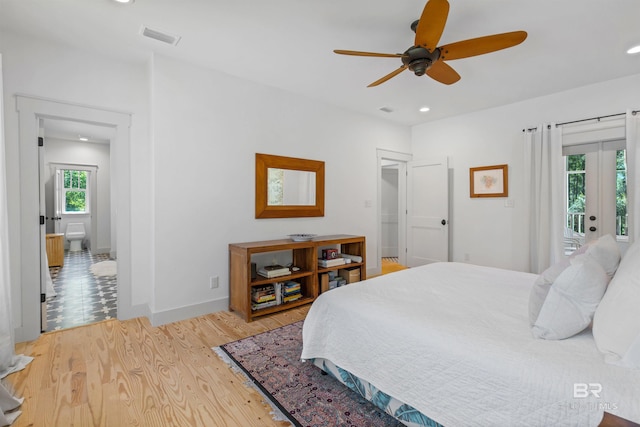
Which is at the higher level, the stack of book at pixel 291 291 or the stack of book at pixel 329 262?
the stack of book at pixel 329 262

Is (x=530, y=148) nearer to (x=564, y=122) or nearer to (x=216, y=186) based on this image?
(x=564, y=122)

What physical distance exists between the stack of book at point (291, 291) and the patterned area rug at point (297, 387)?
2.67ft

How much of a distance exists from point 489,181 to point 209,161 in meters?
3.84

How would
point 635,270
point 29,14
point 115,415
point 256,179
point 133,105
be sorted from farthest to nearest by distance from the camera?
point 256,179 → point 133,105 → point 29,14 → point 115,415 → point 635,270

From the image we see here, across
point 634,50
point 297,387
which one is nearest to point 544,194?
point 634,50

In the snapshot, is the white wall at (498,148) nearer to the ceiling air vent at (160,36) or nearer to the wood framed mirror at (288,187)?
the wood framed mirror at (288,187)

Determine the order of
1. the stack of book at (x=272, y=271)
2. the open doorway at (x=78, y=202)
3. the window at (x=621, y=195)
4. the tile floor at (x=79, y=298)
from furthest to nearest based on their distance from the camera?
1. the open doorway at (x=78, y=202)
2. the window at (x=621, y=195)
3. the stack of book at (x=272, y=271)
4. the tile floor at (x=79, y=298)

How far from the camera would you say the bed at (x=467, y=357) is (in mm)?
1033

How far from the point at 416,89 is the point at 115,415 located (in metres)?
4.01

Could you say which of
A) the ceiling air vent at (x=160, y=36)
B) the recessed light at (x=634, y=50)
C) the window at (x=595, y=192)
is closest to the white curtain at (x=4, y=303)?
the ceiling air vent at (x=160, y=36)

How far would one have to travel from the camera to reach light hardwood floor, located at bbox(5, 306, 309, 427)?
168 cm

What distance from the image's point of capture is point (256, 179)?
11.7 ft

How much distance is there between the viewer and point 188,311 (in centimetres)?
310

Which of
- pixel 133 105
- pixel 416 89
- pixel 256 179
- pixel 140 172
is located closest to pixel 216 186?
pixel 256 179
